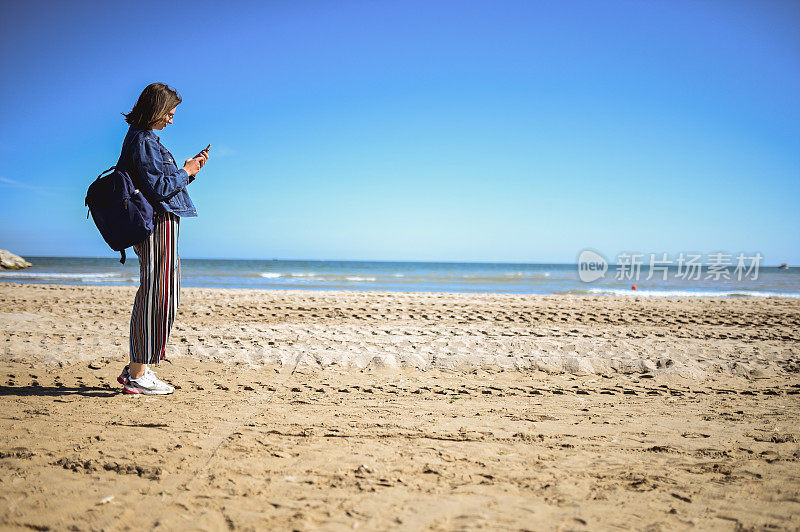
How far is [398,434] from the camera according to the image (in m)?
2.61

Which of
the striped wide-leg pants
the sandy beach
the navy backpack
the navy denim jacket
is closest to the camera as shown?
the sandy beach

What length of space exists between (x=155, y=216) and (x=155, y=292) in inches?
20.5

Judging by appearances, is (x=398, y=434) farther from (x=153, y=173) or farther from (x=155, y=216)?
(x=153, y=173)

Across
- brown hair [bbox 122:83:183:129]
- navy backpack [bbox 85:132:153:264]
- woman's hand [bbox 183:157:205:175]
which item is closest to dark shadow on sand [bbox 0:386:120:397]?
navy backpack [bbox 85:132:153:264]

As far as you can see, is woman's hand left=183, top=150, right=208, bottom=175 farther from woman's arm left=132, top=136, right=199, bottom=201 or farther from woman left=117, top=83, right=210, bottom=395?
woman's arm left=132, top=136, right=199, bottom=201

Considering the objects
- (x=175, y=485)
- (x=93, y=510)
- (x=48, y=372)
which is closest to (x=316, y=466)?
(x=175, y=485)

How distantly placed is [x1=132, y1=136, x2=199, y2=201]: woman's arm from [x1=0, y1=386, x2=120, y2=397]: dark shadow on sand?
4.97ft

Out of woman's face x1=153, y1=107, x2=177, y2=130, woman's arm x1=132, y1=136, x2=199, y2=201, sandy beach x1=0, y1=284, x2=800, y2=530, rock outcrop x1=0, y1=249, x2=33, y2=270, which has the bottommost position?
sandy beach x1=0, y1=284, x2=800, y2=530

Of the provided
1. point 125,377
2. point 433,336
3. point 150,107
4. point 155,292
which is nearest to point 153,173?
point 150,107

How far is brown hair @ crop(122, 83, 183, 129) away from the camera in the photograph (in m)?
3.04

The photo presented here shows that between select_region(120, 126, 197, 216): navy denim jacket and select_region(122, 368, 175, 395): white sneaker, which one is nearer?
select_region(120, 126, 197, 216): navy denim jacket

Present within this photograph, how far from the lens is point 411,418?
Result: 115 inches

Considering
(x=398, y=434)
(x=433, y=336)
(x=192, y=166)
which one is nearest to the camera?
(x=398, y=434)

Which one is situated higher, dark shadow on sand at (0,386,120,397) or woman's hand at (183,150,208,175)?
woman's hand at (183,150,208,175)
